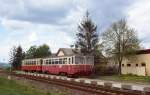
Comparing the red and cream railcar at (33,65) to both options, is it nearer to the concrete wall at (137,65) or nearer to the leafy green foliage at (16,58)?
the concrete wall at (137,65)

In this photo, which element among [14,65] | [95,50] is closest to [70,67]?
[95,50]

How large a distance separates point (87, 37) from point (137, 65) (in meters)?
14.1

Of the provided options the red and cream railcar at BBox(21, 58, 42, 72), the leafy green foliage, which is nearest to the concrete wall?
the red and cream railcar at BBox(21, 58, 42, 72)

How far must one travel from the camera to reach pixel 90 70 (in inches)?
1679

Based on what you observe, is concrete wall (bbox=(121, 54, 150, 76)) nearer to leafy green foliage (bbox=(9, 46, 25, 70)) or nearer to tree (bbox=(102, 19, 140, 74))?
tree (bbox=(102, 19, 140, 74))

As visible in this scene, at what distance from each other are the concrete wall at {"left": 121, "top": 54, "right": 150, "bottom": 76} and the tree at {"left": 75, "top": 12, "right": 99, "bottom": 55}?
30.4 ft

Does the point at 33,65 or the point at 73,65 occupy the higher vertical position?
the point at 33,65

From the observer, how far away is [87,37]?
193 feet

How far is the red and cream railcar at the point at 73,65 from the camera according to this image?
1597 inches

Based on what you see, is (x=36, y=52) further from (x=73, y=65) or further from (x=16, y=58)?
(x=73, y=65)

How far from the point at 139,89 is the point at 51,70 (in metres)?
24.5

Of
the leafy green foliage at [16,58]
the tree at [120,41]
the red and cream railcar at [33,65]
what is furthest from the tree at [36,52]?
the tree at [120,41]

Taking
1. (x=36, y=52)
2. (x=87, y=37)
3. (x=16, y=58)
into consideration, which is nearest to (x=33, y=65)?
(x=87, y=37)

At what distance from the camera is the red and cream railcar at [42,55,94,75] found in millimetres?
40562
